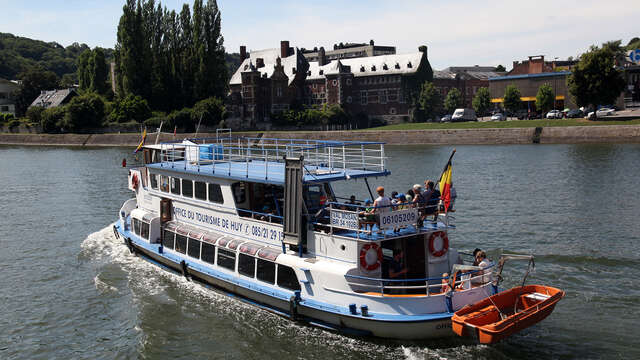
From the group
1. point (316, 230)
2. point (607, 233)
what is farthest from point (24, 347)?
point (607, 233)

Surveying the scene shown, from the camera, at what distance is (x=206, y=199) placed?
20.3m

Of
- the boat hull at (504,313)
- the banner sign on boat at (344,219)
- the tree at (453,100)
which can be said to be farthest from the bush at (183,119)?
the boat hull at (504,313)

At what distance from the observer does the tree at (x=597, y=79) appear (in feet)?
234

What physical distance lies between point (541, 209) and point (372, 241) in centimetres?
2007

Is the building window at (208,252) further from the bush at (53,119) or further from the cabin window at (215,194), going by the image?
the bush at (53,119)

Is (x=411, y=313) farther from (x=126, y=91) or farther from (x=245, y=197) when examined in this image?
(x=126, y=91)

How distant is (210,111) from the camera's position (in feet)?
335

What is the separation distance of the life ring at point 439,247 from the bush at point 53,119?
99.2 metres

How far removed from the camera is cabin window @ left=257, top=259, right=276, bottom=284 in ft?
57.1

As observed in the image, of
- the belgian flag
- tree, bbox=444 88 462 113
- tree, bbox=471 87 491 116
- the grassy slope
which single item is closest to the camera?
the belgian flag

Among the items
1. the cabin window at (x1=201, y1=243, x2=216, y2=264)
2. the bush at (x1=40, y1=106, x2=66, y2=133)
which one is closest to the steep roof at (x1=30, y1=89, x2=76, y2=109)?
the bush at (x1=40, y1=106, x2=66, y2=133)

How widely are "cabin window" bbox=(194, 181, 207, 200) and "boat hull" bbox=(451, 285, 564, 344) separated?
10.1 m

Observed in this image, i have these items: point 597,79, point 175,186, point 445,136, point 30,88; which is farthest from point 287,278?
point 30,88

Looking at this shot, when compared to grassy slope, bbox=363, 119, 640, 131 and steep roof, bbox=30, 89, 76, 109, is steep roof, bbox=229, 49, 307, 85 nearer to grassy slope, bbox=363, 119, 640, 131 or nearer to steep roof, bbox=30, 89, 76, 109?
steep roof, bbox=30, 89, 76, 109
